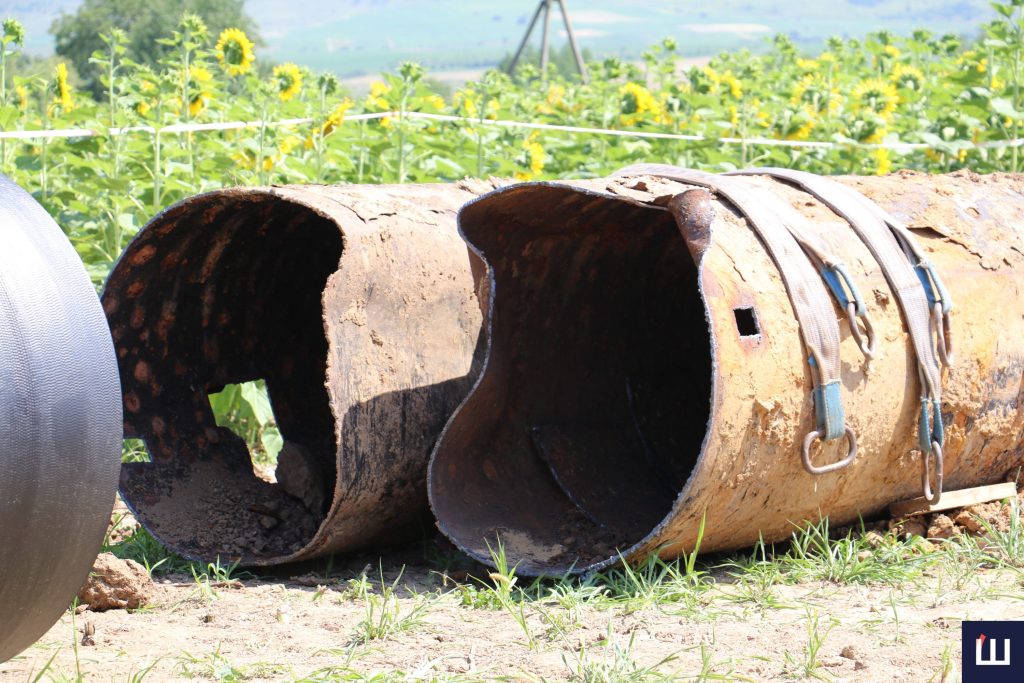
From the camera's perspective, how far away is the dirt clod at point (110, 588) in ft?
11.4

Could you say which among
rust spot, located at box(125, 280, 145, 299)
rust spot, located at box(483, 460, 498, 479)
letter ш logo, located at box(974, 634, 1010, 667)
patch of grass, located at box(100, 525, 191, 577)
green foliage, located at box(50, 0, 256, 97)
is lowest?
patch of grass, located at box(100, 525, 191, 577)

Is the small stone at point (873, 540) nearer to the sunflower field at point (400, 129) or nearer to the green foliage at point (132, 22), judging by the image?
the sunflower field at point (400, 129)

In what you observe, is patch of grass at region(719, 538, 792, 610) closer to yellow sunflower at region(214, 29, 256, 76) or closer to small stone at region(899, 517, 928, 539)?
small stone at region(899, 517, 928, 539)

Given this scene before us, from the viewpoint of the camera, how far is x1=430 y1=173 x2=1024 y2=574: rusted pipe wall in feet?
11.3

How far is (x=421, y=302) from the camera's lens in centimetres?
383

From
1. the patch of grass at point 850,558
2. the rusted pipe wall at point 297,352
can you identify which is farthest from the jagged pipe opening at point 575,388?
the patch of grass at point 850,558

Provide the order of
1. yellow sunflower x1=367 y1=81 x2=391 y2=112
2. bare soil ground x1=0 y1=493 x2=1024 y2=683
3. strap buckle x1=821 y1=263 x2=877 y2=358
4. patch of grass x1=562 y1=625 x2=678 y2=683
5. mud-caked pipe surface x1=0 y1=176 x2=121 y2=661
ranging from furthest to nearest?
yellow sunflower x1=367 y1=81 x2=391 y2=112 → strap buckle x1=821 y1=263 x2=877 y2=358 → bare soil ground x1=0 y1=493 x2=1024 y2=683 → patch of grass x1=562 y1=625 x2=678 y2=683 → mud-caked pipe surface x1=0 y1=176 x2=121 y2=661

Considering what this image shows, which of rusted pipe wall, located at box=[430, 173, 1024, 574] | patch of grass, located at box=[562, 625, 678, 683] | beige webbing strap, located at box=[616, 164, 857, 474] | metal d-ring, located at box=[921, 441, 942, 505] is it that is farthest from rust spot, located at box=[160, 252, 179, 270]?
metal d-ring, located at box=[921, 441, 942, 505]

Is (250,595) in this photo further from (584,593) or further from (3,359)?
(3,359)

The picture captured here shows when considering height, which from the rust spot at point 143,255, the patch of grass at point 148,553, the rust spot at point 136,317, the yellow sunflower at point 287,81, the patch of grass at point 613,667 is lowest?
the patch of grass at point 148,553

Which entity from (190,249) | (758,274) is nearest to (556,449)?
(758,274)

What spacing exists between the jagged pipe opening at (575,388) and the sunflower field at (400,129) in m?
1.80

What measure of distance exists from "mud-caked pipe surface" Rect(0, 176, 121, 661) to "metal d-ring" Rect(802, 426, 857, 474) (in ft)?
5.71

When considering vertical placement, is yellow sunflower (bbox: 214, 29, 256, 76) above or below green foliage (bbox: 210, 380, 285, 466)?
above
